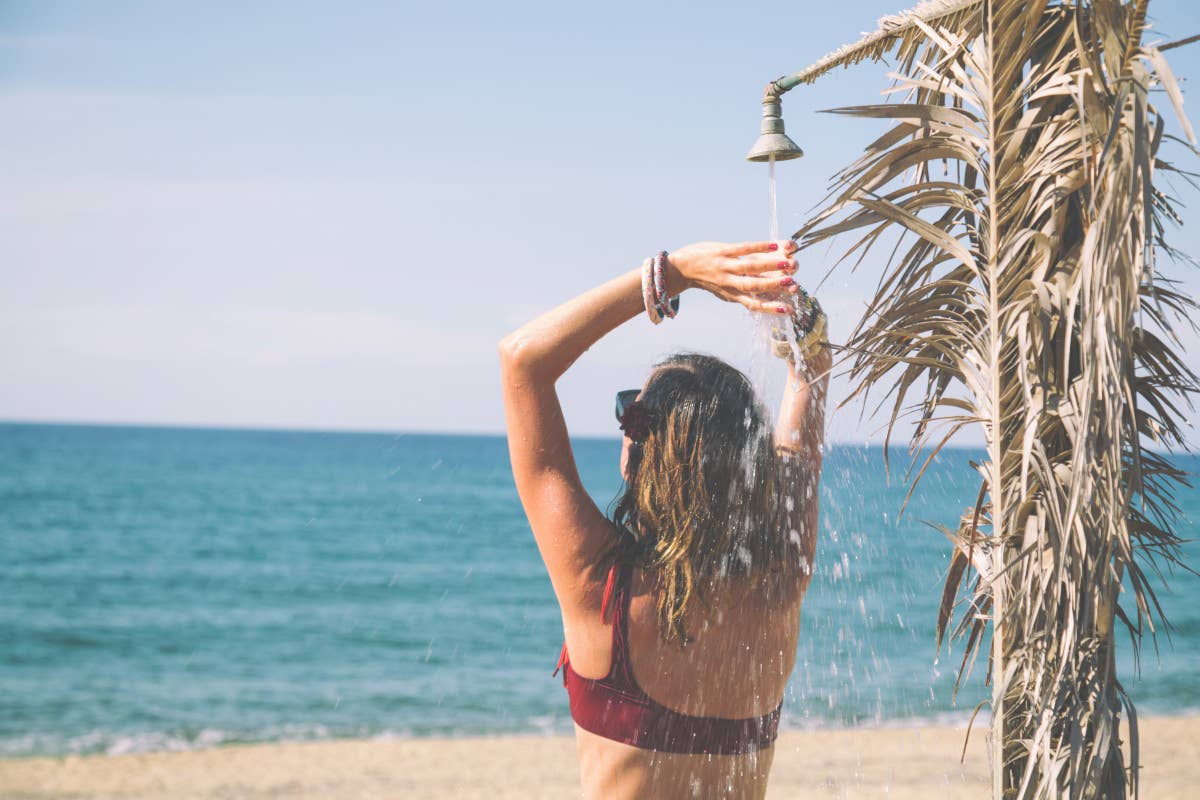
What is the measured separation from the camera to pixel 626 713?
2.11m

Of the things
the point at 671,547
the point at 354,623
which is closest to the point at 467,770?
the point at 671,547

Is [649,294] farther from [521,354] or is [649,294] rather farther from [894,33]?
[894,33]

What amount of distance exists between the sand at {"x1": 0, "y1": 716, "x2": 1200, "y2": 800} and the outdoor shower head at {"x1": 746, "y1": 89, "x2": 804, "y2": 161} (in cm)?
836

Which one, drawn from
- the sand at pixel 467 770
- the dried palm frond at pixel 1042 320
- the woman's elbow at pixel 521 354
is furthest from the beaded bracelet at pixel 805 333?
the sand at pixel 467 770

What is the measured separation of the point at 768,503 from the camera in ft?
7.29

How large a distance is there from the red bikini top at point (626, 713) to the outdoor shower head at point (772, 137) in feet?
3.83

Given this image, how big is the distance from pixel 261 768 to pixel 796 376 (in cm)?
1019

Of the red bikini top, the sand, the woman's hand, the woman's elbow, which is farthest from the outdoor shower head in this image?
the sand

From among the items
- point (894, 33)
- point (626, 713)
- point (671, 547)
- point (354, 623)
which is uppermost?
point (894, 33)

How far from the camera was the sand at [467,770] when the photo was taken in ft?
32.6

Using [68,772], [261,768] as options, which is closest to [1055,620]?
[261,768]

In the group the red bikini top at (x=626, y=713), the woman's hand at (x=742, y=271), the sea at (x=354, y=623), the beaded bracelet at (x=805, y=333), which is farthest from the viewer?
the sea at (x=354, y=623)

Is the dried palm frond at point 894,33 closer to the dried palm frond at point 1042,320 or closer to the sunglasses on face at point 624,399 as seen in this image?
the dried palm frond at point 1042,320

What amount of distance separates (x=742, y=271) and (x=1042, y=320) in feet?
2.63
